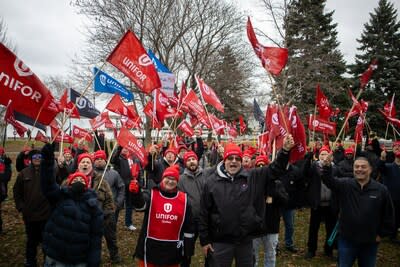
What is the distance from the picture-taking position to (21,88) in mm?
4125

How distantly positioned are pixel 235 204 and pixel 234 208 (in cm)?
5

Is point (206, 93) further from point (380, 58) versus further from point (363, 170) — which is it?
point (380, 58)

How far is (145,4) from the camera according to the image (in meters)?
22.9

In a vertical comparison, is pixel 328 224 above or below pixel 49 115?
below

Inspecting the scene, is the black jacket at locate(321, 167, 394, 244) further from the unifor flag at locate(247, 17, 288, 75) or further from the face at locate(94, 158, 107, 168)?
the face at locate(94, 158, 107, 168)

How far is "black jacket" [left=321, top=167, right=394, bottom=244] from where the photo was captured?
13.0 feet

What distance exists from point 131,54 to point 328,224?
4.99 metres

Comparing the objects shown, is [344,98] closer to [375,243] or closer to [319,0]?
[319,0]

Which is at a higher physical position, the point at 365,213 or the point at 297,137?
the point at 297,137

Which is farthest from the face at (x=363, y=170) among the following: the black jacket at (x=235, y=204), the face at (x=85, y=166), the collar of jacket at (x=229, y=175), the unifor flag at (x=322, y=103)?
the unifor flag at (x=322, y=103)

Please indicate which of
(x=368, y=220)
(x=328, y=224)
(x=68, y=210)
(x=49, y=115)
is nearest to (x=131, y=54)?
(x=49, y=115)

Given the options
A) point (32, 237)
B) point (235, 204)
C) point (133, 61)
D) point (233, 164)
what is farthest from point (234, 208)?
point (32, 237)

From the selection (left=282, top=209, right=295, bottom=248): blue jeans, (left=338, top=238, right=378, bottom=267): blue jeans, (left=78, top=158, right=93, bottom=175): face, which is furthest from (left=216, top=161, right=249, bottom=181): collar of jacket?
(left=282, top=209, right=295, bottom=248): blue jeans

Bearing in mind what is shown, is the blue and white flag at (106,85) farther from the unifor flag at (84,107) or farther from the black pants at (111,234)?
the black pants at (111,234)
